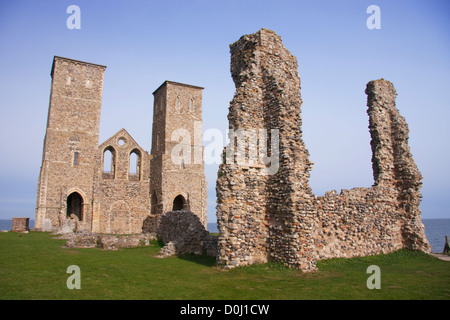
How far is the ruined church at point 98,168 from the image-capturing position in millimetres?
29469

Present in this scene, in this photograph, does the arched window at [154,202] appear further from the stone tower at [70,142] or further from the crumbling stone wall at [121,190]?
the stone tower at [70,142]

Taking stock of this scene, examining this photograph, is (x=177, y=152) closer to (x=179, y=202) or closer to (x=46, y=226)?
(x=179, y=202)

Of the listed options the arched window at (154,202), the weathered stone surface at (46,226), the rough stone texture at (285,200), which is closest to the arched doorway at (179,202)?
the arched window at (154,202)

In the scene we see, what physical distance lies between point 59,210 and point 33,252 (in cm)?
1701

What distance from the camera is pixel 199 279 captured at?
882 centimetres

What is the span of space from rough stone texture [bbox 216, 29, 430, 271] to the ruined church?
70.3ft

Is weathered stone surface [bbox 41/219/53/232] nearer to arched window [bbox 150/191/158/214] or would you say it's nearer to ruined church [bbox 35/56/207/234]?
ruined church [bbox 35/56/207/234]

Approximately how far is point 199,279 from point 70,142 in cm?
2596

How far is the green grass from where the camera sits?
7.25 m

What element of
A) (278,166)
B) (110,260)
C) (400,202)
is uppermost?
(278,166)

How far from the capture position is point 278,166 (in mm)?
11180
